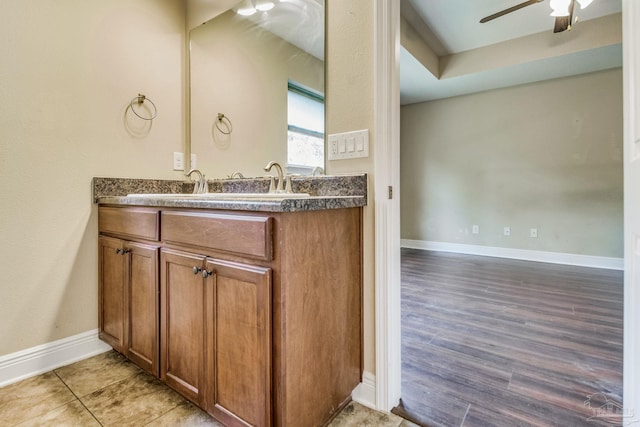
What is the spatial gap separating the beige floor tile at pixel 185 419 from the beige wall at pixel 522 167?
432cm

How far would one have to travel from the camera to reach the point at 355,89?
53.1 inches

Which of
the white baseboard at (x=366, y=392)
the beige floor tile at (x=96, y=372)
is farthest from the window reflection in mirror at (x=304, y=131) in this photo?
the beige floor tile at (x=96, y=372)

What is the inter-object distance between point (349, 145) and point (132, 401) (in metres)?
1.44

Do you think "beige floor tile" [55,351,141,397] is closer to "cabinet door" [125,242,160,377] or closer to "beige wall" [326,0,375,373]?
"cabinet door" [125,242,160,377]

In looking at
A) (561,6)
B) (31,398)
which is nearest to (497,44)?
(561,6)

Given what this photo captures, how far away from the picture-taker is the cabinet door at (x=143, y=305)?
1.37 metres

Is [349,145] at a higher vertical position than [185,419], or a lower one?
higher

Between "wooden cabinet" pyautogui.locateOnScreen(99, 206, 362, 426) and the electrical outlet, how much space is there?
751mm

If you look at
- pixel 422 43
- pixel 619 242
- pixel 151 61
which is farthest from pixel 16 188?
pixel 619 242

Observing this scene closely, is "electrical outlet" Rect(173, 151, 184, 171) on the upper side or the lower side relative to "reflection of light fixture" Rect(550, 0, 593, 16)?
lower

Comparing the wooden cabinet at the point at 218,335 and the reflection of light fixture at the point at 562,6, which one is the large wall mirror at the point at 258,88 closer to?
the wooden cabinet at the point at 218,335

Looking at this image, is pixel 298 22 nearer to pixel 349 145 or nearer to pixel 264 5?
pixel 264 5

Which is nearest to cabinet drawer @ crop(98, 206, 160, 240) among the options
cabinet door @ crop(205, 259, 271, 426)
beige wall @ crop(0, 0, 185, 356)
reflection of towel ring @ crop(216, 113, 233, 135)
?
beige wall @ crop(0, 0, 185, 356)

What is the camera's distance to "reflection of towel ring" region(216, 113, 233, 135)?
6.79 ft
